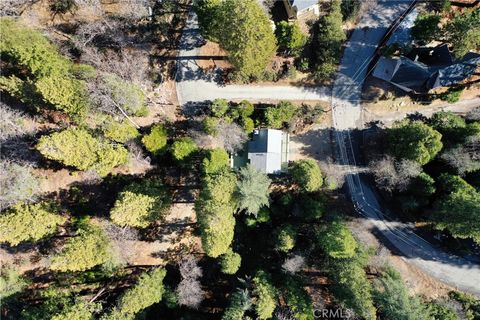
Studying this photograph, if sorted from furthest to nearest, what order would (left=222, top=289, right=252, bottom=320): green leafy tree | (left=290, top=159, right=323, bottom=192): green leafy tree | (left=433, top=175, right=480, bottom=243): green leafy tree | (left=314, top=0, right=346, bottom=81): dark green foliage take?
(left=314, top=0, right=346, bottom=81): dark green foliage < (left=290, top=159, right=323, bottom=192): green leafy tree < (left=222, top=289, right=252, bottom=320): green leafy tree < (left=433, top=175, right=480, bottom=243): green leafy tree

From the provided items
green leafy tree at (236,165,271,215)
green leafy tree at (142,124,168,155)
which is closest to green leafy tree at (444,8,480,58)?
green leafy tree at (236,165,271,215)

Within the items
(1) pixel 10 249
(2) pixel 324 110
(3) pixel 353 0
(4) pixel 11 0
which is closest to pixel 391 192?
(2) pixel 324 110

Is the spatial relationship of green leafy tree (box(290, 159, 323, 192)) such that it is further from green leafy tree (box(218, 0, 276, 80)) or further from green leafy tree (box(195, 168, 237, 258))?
green leafy tree (box(218, 0, 276, 80))

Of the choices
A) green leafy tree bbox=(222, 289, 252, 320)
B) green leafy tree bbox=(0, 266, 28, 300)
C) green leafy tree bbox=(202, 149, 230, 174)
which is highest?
green leafy tree bbox=(202, 149, 230, 174)

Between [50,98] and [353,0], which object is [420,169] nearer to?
[353,0]

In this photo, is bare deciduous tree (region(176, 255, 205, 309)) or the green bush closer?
the green bush

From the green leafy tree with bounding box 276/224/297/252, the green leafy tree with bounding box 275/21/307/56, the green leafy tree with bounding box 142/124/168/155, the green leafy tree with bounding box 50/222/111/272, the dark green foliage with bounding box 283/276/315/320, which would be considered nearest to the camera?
the green leafy tree with bounding box 50/222/111/272
